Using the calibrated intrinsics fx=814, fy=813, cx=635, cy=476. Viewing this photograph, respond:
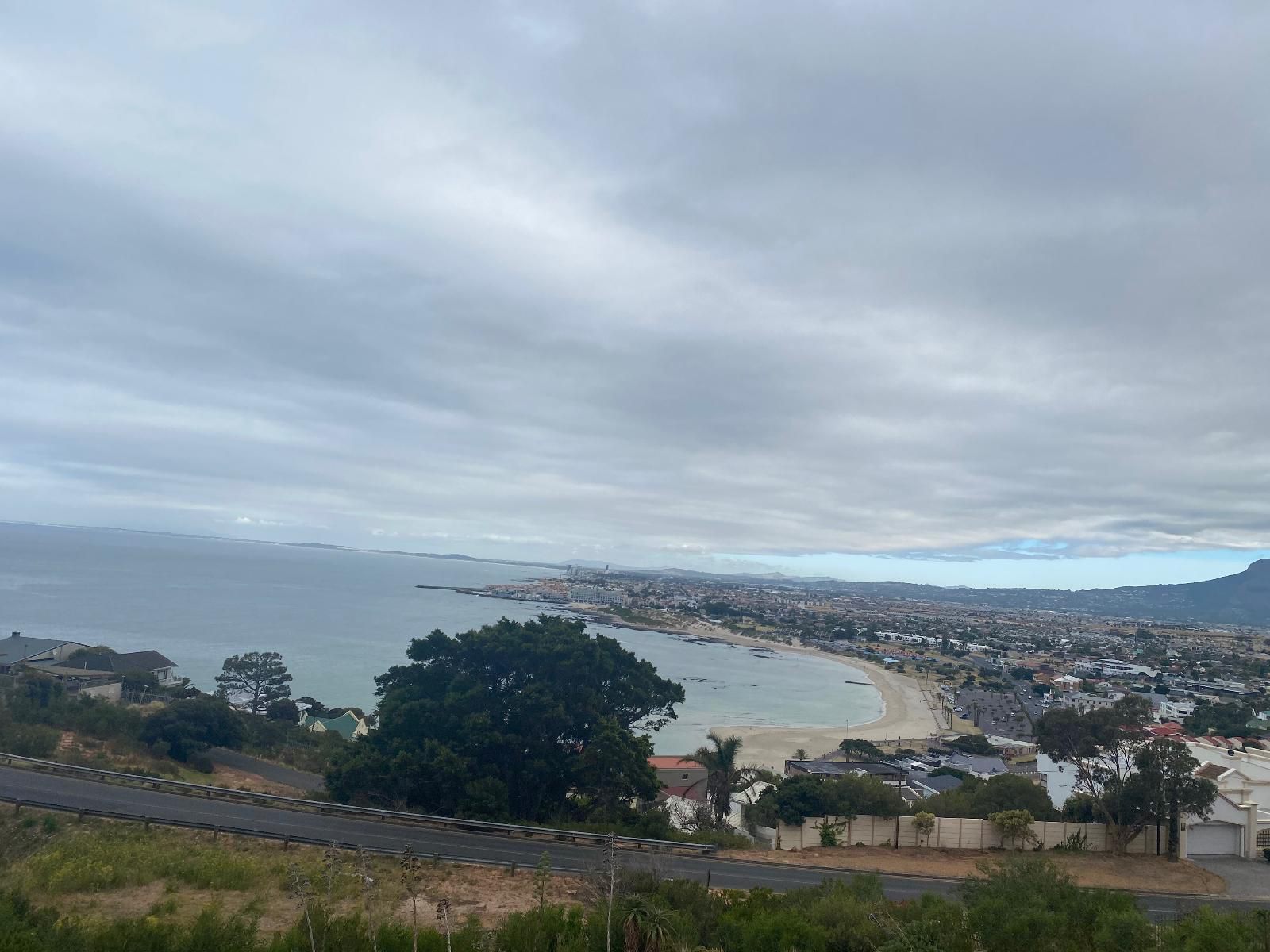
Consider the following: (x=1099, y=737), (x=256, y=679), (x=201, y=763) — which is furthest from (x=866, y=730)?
(x=201, y=763)

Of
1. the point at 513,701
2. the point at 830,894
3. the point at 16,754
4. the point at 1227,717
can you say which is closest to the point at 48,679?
the point at 16,754

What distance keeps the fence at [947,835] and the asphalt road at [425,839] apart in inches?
121

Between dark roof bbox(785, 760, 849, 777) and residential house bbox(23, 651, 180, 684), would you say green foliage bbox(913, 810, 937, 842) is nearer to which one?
dark roof bbox(785, 760, 849, 777)

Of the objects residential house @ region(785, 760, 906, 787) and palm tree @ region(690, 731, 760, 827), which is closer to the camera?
palm tree @ region(690, 731, 760, 827)

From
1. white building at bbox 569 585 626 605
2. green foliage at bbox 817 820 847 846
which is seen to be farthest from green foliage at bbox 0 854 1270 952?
white building at bbox 569 585 626 605

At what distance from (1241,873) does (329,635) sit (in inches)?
3220

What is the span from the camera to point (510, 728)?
74.1ft

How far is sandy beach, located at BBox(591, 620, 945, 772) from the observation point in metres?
45.2

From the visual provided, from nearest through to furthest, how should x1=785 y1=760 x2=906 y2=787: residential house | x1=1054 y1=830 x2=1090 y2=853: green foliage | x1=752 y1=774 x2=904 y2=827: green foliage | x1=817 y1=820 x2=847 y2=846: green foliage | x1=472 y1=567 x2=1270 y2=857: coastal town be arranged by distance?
x1=1054 y1=830 x2=1090 y2=853: green foliage, x1=817 y1=820 x2=847 y2=846: green foliage, x1=752 y1=774 x2=904 y2=827: green foliage, x1=472 y1=567 x2=1270 y2=857: coastal town, x1=785 y1=760 x2=906 y2=787: residential house

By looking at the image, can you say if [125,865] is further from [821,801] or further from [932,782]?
[932,782]

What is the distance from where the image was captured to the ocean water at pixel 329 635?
199 ft

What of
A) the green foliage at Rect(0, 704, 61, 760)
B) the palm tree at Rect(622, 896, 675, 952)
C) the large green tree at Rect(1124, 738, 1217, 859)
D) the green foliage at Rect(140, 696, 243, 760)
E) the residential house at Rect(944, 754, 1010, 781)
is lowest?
the residential house at Rect(944, 754, 1010, 781)

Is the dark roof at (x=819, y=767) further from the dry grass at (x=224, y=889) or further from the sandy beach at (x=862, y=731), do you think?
the dry grass at (x=224, y=889)

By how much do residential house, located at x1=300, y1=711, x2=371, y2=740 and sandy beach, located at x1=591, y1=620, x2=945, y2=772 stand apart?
20.2 m
